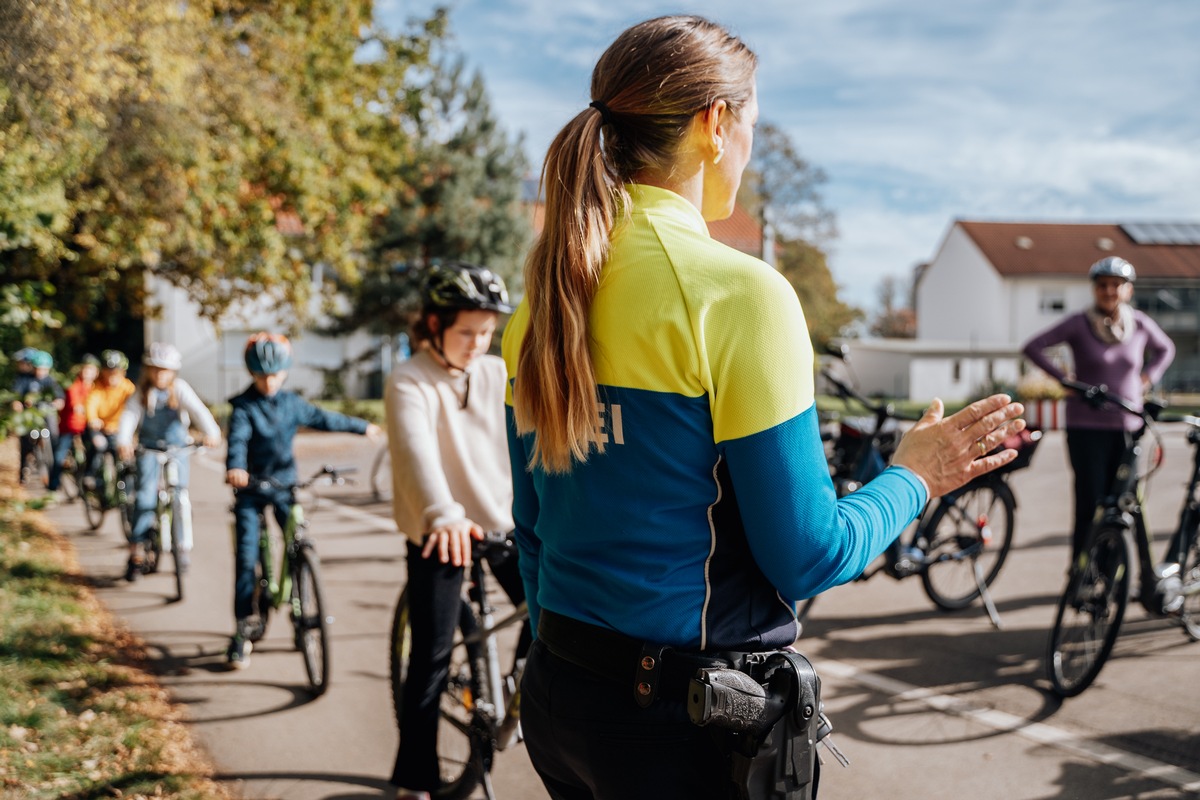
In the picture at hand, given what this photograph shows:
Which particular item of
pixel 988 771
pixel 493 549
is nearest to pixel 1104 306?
pixel 988 771

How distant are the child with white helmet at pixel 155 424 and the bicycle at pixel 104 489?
1.09m

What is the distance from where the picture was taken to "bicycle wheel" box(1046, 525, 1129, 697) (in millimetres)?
5016

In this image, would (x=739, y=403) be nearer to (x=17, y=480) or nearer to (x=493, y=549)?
(x=493, y=549)

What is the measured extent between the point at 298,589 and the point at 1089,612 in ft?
Result: 13.5

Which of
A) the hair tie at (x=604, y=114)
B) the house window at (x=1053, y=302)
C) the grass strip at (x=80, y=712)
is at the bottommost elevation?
the grass strip at (x=80, y=712)

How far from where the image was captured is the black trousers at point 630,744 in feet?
5.38

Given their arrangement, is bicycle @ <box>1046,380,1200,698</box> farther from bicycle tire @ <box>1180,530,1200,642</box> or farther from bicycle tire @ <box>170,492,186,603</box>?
bicycle tire @ <box>170,492,186,603</box>

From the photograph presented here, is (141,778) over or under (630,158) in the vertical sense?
under

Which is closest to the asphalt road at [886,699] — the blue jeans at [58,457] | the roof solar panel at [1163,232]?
the blue jeans at [58,457]

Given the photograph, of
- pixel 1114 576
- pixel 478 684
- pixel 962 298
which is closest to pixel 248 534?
pixel 478 684

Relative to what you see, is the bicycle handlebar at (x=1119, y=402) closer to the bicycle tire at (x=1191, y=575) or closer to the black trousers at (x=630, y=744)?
the bicycle tire at (x=1191, y=575)

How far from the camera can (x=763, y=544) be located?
1562 millimetres

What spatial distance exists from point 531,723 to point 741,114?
1128mm

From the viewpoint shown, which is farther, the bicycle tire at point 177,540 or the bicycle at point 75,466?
the bicycle at point 75,466
